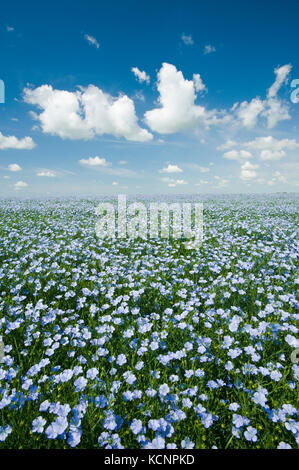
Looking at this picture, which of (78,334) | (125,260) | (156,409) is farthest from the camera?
(125,260)

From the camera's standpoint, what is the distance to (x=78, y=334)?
3055 millimetres

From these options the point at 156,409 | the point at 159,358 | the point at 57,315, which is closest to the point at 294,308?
the point at 159,358

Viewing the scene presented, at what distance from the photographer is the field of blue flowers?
1.99 m

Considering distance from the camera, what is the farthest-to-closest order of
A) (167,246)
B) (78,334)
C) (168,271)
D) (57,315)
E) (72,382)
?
(167,246)
(168,271)
(57,315)
(78,334)
(72,382)

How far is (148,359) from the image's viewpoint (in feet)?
9.09

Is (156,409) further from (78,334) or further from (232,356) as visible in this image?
(78,334)

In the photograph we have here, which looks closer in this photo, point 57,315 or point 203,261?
point 57,315

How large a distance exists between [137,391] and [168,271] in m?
3.06

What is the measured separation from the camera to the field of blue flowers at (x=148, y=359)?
6.52ft

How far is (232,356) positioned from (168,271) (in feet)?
8.49
